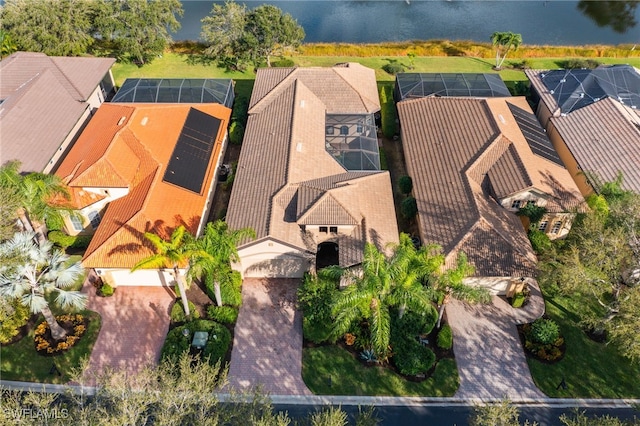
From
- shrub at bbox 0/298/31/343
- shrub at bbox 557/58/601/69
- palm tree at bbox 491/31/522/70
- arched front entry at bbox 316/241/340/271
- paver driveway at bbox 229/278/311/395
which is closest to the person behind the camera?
shrub at bbox 0/298/31/343

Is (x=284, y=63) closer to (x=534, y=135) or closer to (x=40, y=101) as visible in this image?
(x=40, y=101)

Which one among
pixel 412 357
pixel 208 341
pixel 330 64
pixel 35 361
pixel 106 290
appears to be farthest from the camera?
pixel 330 64

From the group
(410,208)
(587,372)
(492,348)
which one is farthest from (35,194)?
(587,372)

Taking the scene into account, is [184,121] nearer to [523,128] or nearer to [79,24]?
[79,24]

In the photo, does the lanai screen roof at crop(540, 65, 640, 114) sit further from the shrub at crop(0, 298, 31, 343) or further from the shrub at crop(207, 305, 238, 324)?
the shrub at crop(0, 298, 31, 343)

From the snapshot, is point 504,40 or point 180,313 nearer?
point 180,313

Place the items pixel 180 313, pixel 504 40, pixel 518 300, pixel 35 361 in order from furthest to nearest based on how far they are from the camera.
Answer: pixel 504 40, pixel 518 300, pixel 180 313, pixel 35 361

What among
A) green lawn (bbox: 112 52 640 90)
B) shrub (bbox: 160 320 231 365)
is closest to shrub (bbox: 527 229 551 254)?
shrub (bbox: 160 320 231 365)
